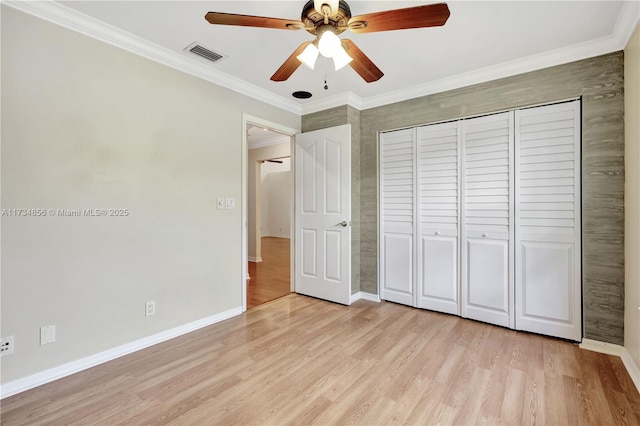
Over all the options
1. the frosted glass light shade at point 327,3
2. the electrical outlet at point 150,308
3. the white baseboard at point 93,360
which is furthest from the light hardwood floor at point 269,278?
the frosted glass light shade at point 327,3

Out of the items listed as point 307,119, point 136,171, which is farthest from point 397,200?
point 136,171

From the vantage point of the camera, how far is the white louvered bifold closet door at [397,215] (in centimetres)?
341

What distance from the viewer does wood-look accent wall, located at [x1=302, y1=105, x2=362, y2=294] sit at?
361 cm

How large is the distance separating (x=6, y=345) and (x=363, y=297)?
3.12 meters

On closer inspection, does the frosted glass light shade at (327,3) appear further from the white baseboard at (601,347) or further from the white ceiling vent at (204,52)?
the white baseboard at (601,347)

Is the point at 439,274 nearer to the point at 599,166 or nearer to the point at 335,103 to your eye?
the point at 599,166

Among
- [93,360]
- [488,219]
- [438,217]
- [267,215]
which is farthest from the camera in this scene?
[267,215]

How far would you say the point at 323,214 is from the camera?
3.69m

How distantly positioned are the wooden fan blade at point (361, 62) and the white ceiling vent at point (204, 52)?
4.36 ft

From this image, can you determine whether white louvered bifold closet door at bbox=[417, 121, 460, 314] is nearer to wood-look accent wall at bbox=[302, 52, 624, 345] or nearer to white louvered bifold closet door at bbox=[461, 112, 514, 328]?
white louvered bifold closet door at bbox=[461, 112, 514, 328]

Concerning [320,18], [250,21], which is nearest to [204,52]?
[250,21]

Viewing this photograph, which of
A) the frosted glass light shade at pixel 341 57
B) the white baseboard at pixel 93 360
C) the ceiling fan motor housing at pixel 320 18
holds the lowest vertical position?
the white baseboard at pixel 93 360

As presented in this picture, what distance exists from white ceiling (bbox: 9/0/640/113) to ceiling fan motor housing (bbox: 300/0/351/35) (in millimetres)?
353

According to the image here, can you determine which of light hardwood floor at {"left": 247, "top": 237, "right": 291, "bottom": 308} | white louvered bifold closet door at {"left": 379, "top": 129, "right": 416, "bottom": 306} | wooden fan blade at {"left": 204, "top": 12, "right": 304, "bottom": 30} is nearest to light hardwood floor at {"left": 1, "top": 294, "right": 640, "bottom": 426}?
white louvered bifold closet door at {"left": 379, "top": 129, "right": 416, "bottom": 306}
